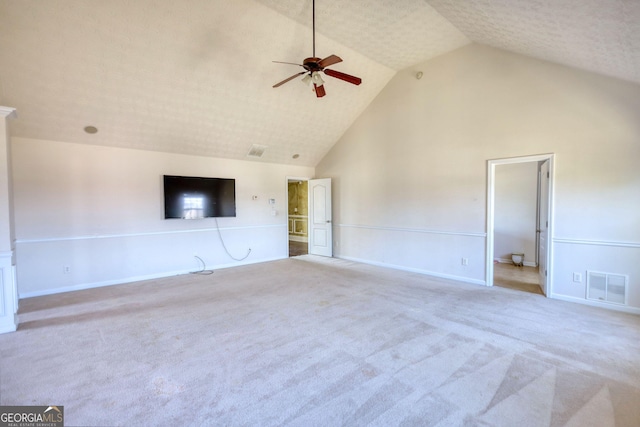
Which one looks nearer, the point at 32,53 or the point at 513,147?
the point at 32,53

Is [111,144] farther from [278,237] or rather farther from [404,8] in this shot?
[404,8]

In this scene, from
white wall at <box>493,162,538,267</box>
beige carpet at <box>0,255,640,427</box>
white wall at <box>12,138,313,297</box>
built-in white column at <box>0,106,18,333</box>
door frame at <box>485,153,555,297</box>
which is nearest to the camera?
beige carpet at <box>0,255,640,427</box>

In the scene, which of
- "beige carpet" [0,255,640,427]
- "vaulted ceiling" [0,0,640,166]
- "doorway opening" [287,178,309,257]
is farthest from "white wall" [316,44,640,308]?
"doorway opening" [287,178,309,257]

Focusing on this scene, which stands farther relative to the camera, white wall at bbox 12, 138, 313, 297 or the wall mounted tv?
the wall mounted tv

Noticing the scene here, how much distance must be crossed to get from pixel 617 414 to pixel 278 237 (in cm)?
642

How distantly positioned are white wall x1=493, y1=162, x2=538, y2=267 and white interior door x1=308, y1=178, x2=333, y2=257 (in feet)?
13.4

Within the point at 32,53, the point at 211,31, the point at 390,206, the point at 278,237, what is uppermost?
the point at 211,31

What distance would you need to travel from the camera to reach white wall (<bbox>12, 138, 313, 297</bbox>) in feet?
14.8

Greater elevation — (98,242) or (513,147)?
(513,147)

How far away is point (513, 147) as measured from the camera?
14.9ft

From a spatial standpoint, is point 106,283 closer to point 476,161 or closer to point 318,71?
point 318,71

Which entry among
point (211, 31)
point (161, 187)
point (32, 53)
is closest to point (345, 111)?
point (211, 31)

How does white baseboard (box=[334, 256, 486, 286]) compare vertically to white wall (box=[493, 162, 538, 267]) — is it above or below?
below

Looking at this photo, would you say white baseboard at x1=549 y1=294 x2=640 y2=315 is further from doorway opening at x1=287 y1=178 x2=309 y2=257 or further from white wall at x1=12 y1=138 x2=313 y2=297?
doorway opening at x1=287 y1=178 x2=309 y2=257
